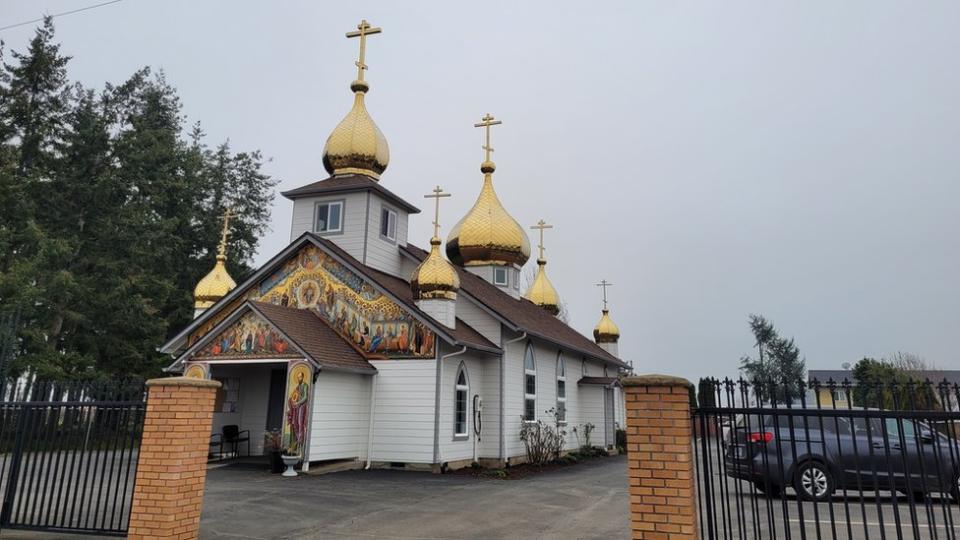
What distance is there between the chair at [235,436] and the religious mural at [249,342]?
310cm

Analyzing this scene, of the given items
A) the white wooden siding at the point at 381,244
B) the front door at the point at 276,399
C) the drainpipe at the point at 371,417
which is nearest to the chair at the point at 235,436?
the front door at the point at 276,399

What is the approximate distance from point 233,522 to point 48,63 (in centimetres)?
2681

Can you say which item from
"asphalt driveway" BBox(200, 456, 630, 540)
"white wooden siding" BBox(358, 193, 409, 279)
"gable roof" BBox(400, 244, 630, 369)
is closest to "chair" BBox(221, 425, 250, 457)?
"asphalt driveway" BBox(200, 456, 630, 540)

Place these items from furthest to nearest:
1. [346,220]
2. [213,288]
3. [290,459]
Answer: [213,288] → [346,220] → [290,459]

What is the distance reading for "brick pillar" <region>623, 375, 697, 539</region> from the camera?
16.6ft

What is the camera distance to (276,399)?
1748cm

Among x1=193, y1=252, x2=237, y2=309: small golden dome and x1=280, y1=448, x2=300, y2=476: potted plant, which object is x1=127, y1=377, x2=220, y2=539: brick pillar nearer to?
x1=280, y1=448, x2=300, y2=476: potted plant

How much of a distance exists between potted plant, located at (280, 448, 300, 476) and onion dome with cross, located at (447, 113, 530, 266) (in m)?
12.3

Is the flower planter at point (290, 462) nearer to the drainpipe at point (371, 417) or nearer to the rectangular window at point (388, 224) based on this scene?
the drainpipe at point (371, 417)

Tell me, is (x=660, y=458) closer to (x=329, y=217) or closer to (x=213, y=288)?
(x=329, y=217)

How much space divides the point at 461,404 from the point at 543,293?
14592 mm

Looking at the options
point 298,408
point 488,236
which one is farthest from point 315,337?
point 488,236

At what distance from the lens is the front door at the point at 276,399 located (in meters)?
17.3

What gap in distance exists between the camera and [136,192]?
2969cm
